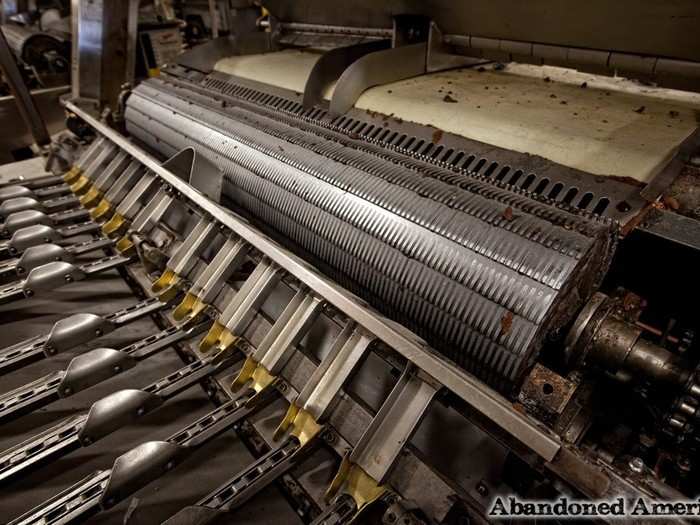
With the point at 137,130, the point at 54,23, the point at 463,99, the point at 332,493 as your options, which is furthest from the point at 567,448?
the point at 54,23

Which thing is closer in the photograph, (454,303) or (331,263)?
(454,303)

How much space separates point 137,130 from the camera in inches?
105

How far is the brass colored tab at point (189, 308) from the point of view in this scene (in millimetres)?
1520

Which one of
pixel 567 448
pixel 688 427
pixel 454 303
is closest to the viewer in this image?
pixel 567 448

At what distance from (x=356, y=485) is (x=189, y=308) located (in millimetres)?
910

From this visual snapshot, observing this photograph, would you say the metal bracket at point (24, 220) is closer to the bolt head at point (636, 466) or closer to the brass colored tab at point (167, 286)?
the brass colored tab at point (167, 286)

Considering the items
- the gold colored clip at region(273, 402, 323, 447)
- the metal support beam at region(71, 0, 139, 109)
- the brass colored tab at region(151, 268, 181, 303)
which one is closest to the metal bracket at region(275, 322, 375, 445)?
the gold colored clip at region(273, 402, 323, 447)

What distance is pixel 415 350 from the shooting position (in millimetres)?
936

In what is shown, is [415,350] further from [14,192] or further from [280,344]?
[14,192]

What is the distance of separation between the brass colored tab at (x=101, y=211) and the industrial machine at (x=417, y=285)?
3 cm

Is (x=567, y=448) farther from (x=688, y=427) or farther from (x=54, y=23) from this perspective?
(x=54, y=23)

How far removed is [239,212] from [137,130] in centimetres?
130

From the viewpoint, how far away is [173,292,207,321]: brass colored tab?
1520 millimetres

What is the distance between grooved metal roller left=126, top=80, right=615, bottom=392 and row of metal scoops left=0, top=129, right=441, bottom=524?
189 millimetres
